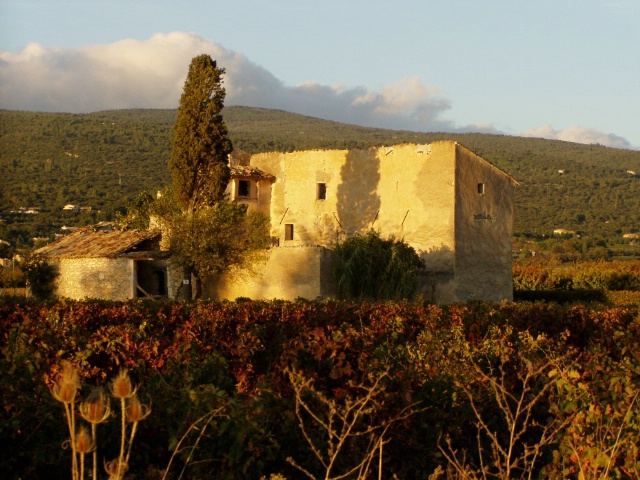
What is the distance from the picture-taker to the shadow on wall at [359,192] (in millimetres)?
35594

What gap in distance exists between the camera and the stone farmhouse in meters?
30.9

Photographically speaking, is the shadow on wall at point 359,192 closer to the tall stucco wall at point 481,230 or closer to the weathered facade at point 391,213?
the weathered facade at point 391,213

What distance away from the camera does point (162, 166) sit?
78000 millimetres

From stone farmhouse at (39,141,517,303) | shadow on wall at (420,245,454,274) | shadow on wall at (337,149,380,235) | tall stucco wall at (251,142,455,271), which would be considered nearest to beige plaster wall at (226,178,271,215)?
stone farmhouse at (39,141,517,303)

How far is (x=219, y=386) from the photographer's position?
8.05 metres

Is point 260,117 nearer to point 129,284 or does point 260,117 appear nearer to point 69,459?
point 129,284

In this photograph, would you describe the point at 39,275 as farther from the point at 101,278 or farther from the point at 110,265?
the point at 110,265

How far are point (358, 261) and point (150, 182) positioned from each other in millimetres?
A: 43614

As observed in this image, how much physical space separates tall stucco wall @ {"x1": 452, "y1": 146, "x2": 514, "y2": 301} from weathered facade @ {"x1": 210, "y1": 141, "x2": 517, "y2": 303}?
1.6 inches

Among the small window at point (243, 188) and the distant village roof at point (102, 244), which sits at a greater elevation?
the small window at point (243, 188)

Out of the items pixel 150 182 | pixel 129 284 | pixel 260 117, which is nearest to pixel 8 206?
pixel 150 182

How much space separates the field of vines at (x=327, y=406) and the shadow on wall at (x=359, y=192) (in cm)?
2211

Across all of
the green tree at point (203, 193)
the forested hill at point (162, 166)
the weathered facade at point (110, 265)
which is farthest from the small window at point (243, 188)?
the forested hill at point (162, 166)

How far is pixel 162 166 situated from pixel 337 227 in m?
44.5
